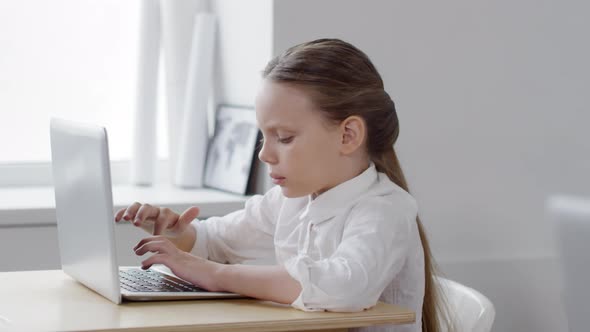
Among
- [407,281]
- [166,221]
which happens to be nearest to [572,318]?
[407,281]

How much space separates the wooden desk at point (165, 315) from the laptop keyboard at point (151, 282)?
2.3 inches

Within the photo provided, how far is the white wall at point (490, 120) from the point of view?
2.39 meters

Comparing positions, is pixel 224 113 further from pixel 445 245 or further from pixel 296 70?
pixel 296 70

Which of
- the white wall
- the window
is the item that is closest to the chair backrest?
the white wall

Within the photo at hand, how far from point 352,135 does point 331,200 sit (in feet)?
0.34

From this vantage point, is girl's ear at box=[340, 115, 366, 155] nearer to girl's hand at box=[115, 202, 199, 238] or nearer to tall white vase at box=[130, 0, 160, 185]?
girl's hand at box=[115, 202, 199, 238]

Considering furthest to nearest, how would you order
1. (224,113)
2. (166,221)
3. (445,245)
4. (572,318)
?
(224,113) < (445,245) < (572,318) < (166,221)

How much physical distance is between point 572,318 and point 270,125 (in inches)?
44.3

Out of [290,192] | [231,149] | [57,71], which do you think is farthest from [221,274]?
[57,71]

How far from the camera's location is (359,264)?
138cm

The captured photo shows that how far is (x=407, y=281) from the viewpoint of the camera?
5.13 feet

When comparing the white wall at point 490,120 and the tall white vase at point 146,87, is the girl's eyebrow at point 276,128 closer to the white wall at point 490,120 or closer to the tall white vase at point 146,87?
the white wall at point 490,120

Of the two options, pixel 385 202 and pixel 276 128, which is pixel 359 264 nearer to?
pixel 385 202

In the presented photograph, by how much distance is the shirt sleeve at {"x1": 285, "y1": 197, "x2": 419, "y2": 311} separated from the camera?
52.8 inches
